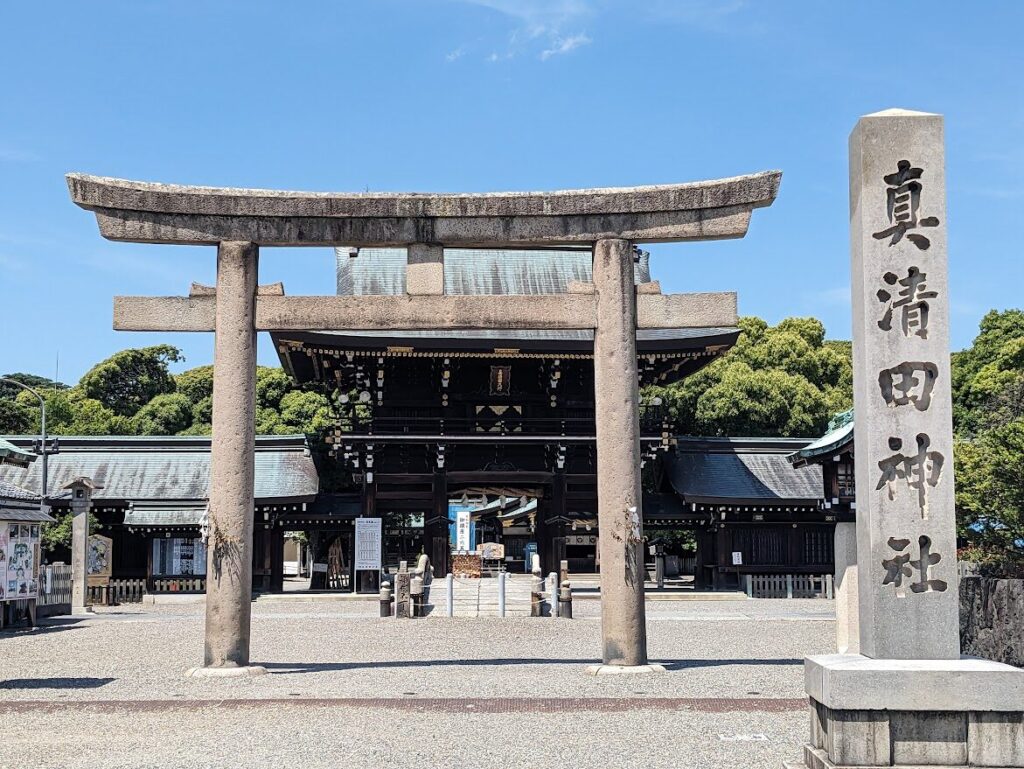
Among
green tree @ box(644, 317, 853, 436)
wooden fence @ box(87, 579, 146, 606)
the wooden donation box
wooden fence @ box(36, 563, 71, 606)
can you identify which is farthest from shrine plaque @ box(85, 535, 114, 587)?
green tree @ box(644, 317, 853, 436)

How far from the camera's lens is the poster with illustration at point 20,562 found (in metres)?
21.0

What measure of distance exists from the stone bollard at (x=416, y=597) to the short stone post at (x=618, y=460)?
11438mm

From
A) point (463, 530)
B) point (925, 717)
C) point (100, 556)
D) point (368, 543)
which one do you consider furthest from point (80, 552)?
point (925, 717)

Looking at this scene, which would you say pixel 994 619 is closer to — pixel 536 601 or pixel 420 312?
pixel 420 312

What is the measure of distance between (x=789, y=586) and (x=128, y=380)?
43.0 meters

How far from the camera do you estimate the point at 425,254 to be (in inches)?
557

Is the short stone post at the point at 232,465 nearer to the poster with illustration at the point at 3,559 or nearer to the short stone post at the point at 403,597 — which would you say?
the poster with illustration at the point at 3,559

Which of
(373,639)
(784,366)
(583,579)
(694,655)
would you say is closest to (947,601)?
(694,655)

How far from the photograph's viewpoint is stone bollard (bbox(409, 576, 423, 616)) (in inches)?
961

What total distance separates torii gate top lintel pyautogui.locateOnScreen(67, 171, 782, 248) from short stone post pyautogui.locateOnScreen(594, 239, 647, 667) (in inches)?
19.9

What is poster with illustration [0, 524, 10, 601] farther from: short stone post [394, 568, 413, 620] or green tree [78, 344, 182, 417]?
green tree [78, 344, 182, 417]

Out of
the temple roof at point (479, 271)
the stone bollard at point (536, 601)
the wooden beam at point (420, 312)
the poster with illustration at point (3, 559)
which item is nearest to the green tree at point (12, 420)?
the temple roof at point (479, 271)

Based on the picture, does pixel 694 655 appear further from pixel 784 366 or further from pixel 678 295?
pixel 784 366

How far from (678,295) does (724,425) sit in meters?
34.8
